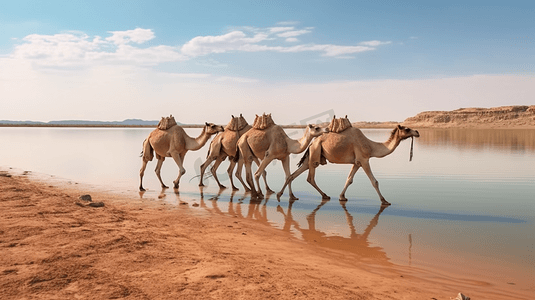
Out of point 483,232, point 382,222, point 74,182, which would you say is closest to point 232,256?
point 382,222

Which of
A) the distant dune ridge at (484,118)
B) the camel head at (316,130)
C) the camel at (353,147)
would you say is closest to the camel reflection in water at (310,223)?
the camel at (353,147)

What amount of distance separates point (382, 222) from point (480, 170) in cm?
1138

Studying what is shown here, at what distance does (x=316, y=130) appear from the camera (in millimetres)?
11570

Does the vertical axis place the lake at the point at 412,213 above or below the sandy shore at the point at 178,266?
below

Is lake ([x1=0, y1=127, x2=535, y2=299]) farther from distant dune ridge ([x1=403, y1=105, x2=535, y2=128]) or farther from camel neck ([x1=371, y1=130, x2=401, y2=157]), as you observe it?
distant dune ridge ([x1=403, y1=105, x2=535, y2=128])

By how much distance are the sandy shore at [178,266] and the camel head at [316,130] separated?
4.19 m

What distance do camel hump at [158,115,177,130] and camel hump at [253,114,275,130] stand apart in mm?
3695

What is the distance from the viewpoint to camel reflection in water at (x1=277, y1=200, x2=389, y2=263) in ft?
22.0

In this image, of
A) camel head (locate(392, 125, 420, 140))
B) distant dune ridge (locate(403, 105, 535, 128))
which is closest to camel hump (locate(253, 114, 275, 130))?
camel head (locate(392, 125, 420, 140))

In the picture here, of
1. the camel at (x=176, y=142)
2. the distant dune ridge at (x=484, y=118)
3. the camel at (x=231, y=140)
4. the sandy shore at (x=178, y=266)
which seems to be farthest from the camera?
the distant dune ridge at (x=484, y=118)

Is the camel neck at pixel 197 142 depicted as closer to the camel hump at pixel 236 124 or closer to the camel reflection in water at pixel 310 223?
the camel hump at pixel 236 124

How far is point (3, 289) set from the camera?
4.26 metres

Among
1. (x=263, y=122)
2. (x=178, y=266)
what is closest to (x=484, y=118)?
(x=263, y=122)

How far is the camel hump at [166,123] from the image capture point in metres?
14.6
